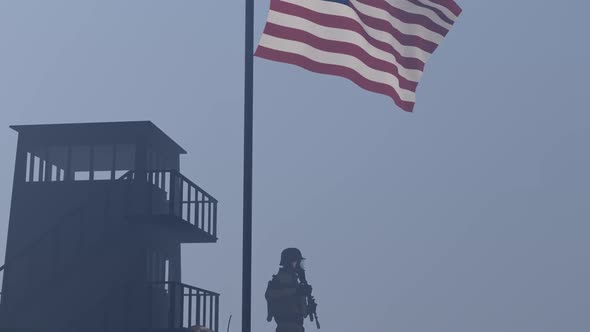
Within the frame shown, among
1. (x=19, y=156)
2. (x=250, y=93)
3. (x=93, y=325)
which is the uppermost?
(x=19, y=156)

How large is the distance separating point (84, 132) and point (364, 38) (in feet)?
63.1

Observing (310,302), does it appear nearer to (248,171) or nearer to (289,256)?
(289,256)

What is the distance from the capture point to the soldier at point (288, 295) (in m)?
16.5

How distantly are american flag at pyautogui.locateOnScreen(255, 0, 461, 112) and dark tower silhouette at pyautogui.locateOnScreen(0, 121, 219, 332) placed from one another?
15551 mm

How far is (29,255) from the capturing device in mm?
28562

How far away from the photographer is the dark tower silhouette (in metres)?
27.1

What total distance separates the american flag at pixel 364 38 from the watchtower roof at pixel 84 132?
58.8 feet

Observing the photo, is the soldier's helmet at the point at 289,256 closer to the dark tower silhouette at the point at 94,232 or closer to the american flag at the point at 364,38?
the american flag at the point at 364,38

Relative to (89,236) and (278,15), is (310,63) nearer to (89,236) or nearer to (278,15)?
(278,15)

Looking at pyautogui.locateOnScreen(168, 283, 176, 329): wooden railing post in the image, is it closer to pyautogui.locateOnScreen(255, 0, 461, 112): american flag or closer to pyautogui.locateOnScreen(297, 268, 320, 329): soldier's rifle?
pyautogui.locateOnScreen(297, 268, 320, 329): soldier's rifle

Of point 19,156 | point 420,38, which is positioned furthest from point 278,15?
point 19,156

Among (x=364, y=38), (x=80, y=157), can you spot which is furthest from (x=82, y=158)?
(x=364, y=38)

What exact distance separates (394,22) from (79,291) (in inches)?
696

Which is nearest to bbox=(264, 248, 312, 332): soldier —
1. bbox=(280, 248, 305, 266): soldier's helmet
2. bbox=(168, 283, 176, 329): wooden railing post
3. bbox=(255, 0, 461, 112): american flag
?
bbox=(280, 248, 305, 266): soldier's helmet
